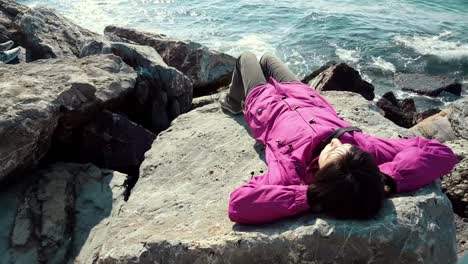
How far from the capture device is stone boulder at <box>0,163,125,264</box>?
4527 millimetres

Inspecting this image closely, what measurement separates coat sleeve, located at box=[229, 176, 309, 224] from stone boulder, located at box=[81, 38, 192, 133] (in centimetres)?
345

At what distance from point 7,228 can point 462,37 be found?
16949 millimetres

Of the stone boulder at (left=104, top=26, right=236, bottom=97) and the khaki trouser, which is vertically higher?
the khaki trouser

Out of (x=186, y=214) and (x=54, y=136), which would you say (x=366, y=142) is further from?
(x=54, y=136)

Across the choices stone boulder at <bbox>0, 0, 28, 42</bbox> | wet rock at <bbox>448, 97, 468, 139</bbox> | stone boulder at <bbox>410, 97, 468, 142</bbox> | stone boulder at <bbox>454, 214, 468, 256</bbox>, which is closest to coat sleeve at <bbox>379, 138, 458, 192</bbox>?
stone boulder at <bbox>454, 214, 468, 256</bbox>

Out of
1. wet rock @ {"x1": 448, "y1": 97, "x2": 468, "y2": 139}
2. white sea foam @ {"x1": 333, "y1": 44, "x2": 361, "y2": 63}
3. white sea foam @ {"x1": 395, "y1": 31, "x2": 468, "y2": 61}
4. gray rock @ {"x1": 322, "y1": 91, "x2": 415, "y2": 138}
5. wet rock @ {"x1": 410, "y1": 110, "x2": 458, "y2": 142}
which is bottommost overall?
white sea foam @ {"x1": 333, "y1": 44, "x2": 361, "y2": 63}

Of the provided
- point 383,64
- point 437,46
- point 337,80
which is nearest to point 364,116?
point 337,80

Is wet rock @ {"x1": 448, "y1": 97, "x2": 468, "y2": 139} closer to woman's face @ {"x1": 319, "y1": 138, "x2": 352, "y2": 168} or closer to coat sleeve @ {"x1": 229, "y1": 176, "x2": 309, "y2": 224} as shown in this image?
woman's face @ {"x1": 319, "y1": 138, "x2": 352, "y2": 168}

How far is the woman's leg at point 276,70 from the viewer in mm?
6031

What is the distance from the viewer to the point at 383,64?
1520 centimetres

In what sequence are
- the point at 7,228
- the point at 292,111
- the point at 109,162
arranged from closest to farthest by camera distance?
the point at 7,228, the point at 292,111, the point at 109,162

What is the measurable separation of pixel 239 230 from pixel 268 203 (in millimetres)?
305

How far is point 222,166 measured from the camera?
5.18 m

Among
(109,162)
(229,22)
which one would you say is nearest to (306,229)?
(109,162)
